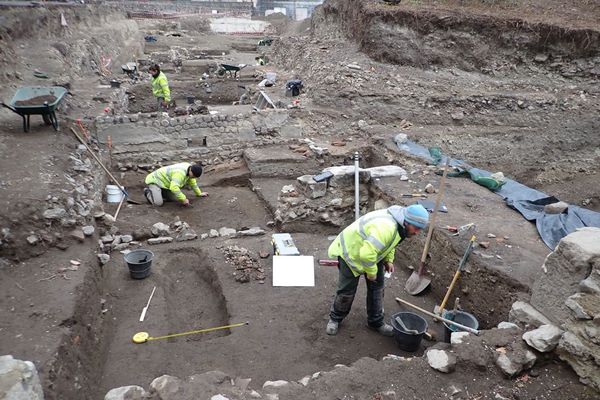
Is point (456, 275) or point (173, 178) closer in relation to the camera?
point (456, 275)

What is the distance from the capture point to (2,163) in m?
6.65

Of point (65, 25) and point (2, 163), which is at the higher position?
point (65, 25)

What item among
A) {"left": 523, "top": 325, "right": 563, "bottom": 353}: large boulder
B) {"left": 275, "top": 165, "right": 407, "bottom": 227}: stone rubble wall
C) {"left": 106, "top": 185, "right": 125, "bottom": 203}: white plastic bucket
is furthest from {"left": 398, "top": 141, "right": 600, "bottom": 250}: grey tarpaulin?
{"left": 106, "top": 185, "right": 125, "bottom": 203}: white plastic bucket

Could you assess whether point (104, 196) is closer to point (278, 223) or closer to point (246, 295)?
point (278, 223)

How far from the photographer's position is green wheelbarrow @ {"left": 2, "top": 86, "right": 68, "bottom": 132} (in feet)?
25.0

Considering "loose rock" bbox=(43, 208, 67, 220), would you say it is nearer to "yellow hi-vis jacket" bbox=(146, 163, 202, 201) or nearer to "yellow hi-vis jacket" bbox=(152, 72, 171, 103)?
"yellow hi-vis jacket" bbox=(146, 163, 202, 201)

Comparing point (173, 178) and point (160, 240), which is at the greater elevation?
point (173, 178)

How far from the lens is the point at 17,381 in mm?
2703

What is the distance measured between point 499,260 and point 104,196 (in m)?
7.04

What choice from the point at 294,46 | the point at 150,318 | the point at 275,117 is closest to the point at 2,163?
the point at 150,318

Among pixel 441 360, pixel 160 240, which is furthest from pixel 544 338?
pixel 160 240

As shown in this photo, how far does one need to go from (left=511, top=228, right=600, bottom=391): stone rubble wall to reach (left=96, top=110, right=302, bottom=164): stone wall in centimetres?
767

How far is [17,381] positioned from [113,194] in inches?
228

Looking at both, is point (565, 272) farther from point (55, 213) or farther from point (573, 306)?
point (55, 213)
